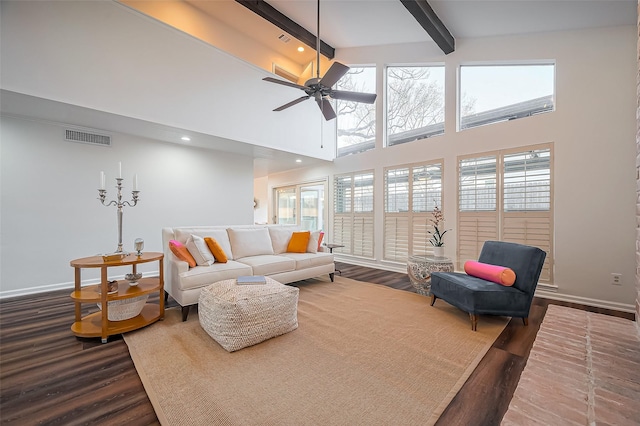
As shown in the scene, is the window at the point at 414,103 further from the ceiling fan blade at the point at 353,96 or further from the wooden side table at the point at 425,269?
the wooden side table at the point at 425,269

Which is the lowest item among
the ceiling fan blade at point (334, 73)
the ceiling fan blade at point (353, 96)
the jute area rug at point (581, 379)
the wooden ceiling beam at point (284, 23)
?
the jute area rug at point (581, 379)

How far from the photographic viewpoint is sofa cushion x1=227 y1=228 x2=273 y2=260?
12.5 feet

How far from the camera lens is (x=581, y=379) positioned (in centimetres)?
164

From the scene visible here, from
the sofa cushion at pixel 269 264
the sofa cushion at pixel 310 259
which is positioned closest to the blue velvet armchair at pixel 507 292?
the sofa cushion at pixel 310 259

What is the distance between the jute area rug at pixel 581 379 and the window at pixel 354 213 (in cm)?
361

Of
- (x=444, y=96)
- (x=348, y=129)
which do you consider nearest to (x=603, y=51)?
(x=444, y=96)

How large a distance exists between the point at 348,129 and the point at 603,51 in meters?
4.17

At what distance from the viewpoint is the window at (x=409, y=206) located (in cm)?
469

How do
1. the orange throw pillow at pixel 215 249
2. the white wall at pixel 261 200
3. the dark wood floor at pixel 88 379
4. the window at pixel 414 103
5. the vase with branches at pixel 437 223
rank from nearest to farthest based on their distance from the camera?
1. the dark wood floor at pixel 88 379
2. the orange throw pillow at pixel 215 249
3. the vase with branches at pixel 437 223
4. the window at pixel 414 103
5. the white wall at pixel 261 200

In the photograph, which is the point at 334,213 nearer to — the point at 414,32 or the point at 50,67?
the point at 414,32

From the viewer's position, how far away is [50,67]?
299 cm

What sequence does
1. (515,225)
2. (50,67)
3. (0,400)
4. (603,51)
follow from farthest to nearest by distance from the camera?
1. (515,225)
2. (603,51)
3. (50,67)
4. (0,400)

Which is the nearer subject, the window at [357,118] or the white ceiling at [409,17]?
the white ceiling at [409,17]

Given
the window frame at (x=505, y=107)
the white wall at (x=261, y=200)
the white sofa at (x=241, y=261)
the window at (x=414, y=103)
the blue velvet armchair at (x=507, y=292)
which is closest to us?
the blue velvet armchair at (x=507, y=292)
